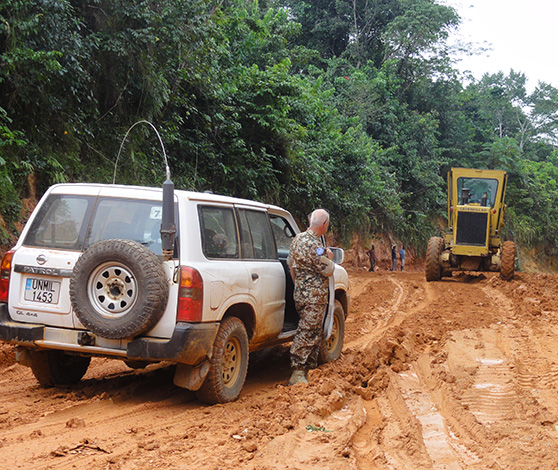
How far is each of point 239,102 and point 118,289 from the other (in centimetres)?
1274

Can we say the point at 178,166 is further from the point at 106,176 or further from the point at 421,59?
the point at 421,59

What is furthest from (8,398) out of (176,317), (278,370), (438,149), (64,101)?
(438,149)

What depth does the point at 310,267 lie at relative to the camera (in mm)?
6480

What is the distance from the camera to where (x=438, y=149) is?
124ft

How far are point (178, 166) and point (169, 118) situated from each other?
1.45 metres

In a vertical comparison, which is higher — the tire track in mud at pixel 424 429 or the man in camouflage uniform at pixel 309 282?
the man in camouflage uniform at pixel 309 282

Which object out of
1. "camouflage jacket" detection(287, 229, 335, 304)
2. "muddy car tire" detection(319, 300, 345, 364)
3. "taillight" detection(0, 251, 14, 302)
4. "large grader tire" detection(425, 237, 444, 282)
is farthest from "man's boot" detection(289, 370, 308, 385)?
"large grader tire" detection(425, 237, 444, 282)

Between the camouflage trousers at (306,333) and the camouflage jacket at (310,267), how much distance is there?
0.09m

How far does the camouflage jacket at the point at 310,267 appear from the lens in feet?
21.1

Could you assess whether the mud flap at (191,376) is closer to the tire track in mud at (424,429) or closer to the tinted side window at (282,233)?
the tire track in mud at (424,429)

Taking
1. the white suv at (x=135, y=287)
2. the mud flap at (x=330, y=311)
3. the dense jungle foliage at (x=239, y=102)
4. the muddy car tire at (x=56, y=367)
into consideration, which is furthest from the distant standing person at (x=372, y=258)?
the muddy car tire at (x=56, y=367)

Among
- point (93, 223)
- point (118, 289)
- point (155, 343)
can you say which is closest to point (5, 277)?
point (93, 223)

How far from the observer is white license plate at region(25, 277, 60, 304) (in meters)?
5.35

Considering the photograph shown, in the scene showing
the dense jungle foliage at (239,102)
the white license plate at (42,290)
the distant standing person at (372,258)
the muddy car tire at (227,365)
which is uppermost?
the dense jungle foliage at (239,102)
